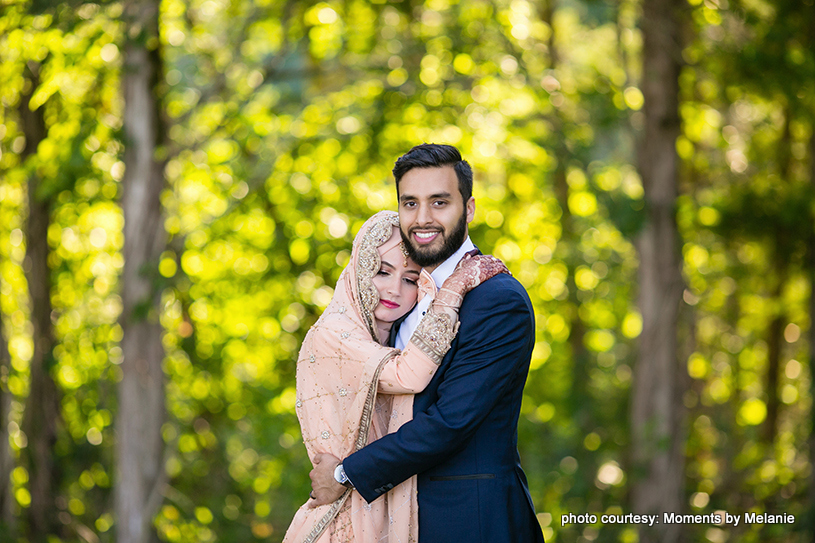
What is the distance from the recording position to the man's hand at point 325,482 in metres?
2.26

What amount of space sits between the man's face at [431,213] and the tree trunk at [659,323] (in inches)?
139

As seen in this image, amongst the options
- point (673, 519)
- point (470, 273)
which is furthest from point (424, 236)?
point (673, 519)

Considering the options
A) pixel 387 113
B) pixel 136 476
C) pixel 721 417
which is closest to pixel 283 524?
pixel 136 476

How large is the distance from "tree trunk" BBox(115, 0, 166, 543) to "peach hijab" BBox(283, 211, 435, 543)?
2.49 meters

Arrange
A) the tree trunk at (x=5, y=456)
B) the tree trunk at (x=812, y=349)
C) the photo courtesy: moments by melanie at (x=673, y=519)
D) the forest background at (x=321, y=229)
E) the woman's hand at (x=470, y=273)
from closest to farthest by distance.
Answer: the woman's hand at (x=470, y=273), the forest background at (x=321, y=229), the photo courtesy: moments by melanie at (x=673, y=519), the tree trunk at (x=812, y=349), the tree trunk at (x=5, y=456)

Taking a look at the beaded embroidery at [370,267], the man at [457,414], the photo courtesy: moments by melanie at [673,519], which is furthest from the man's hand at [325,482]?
the photo courtesy: moments by melanie at [673,519]

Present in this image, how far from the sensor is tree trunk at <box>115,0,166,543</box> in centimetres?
457

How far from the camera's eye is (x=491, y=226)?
285 inches

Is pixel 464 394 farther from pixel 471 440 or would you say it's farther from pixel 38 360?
pixel 38 360

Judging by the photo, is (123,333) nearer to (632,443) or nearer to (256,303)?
(256,303)

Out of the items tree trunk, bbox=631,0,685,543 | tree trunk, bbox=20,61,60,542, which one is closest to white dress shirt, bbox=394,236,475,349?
tree trunk, bbox=631,0,685,543

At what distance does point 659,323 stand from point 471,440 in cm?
364

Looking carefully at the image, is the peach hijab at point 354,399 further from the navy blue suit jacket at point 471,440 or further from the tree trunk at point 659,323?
the tree trunk at point 659,323

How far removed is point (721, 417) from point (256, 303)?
18.7 feet
